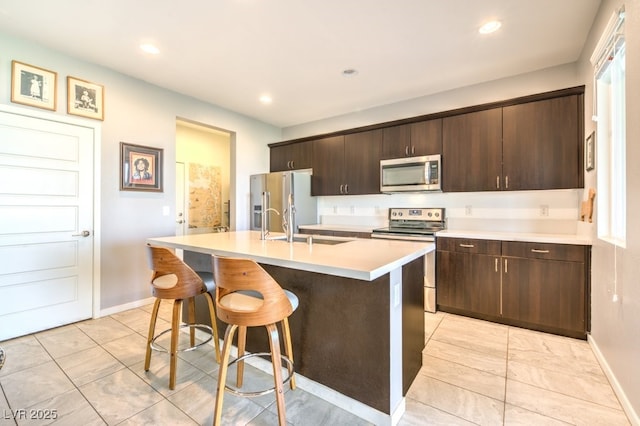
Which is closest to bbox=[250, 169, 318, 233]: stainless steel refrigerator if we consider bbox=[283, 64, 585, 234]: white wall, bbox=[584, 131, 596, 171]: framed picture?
bbox=[283, 64, 585, 234]: white wall

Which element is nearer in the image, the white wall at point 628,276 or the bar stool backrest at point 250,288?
the bar stool backrest at point 250,288

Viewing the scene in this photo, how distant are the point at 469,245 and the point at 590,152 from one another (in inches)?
49.9

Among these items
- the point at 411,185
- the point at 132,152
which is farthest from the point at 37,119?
the point at 411,185

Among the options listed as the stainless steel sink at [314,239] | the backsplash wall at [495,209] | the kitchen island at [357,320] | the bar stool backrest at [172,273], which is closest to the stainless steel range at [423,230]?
the backsplash wall at [495,209]

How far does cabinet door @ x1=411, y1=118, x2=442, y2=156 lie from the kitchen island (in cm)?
206

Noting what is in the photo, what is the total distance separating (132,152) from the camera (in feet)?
10.9

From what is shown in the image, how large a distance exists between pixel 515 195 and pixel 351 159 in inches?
83.2

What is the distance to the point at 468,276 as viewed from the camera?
9.96ft

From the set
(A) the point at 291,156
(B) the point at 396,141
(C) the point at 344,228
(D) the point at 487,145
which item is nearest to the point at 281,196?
(A) the point at 291,156

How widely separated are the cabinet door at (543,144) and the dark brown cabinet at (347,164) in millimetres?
1543

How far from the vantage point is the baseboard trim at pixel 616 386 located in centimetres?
→ 154

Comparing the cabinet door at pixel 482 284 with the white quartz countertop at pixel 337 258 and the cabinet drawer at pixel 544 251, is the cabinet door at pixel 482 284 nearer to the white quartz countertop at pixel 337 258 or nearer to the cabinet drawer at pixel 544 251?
the cabinet drawer at pixel 544 251

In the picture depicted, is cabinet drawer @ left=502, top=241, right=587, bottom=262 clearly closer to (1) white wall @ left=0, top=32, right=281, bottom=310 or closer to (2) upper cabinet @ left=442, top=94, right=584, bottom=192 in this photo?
(2) upper cabinet @ left=442, top=94, right=584, bottom=192

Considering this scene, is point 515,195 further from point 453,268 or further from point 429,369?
point 429,369
